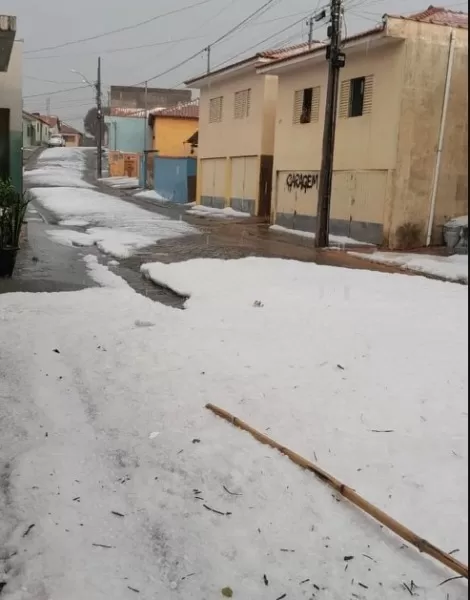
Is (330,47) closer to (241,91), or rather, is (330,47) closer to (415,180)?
(415,180)

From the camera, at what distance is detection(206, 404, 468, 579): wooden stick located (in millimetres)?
2679

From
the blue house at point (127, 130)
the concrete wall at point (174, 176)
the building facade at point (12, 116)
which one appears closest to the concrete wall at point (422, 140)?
the building facade at point (12, 116)

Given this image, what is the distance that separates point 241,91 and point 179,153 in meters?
14.9

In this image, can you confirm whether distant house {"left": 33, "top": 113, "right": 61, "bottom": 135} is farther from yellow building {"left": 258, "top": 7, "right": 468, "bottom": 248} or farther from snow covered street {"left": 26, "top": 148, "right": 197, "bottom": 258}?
yellow building {"left": 258, "top": 7, "right": 468, "bottom": 248}

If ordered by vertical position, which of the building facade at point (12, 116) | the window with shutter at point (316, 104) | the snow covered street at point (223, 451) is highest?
the window with shutter at point (316, 104)

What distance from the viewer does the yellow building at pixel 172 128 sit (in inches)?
1502

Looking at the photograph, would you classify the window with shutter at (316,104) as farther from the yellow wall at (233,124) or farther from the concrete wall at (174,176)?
the concrete wall at (174,176)

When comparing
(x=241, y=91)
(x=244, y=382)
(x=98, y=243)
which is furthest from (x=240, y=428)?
(x=241, y=91)

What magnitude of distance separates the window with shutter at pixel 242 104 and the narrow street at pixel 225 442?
1709cm

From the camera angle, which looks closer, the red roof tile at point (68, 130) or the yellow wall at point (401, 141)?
the yellow wall at point (401, 141)

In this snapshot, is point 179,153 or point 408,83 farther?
point 179,153


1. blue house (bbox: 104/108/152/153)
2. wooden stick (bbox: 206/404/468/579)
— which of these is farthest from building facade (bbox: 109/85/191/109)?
wooden stick (bbox: 206/404/468/579)

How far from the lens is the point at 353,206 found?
56.4 ft

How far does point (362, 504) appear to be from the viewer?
3.22 m
